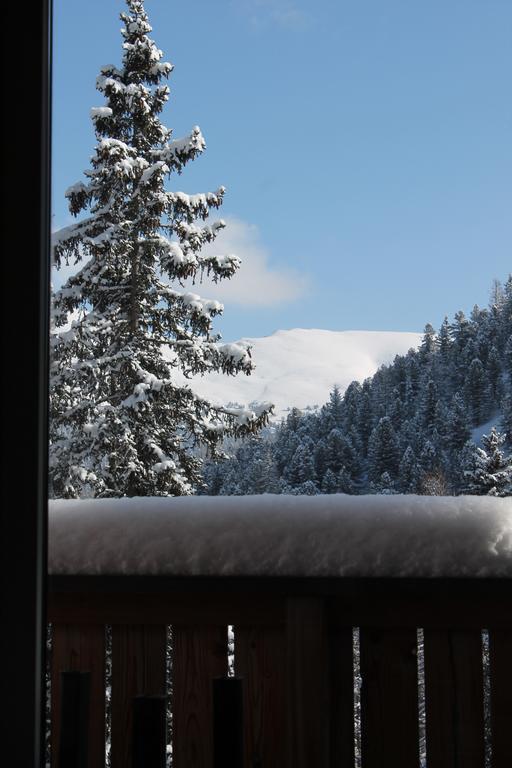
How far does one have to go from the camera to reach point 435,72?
2.18 meters

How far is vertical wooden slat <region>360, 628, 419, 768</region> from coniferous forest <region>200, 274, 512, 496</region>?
778 millimetres

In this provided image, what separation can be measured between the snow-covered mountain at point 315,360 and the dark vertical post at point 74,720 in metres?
1.38

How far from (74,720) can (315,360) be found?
5.37ft

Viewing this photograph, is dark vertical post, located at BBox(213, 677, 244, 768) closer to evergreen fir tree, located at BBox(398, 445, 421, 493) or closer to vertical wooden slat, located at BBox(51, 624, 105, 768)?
vertical wooden slat, located at BBox(51, 624, 105, 768)

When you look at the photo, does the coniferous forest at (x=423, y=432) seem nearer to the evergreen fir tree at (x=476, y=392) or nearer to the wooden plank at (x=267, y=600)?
the evergreen fir tree at (x=476, y=392)

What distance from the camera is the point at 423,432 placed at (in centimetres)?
178

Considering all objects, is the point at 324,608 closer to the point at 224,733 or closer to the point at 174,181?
the point at 224,733

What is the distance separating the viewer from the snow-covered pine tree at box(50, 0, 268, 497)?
4.20 m

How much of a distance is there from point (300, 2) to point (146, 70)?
2316 millimetres

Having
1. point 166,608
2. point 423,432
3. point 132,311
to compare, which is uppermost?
point 132,311

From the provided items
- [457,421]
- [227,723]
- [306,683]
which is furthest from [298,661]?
[457,421]

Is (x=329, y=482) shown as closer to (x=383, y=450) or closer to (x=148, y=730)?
(x=383, y=450)

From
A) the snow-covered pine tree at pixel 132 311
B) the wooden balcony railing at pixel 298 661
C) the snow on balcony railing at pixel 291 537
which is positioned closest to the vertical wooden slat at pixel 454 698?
the wooden balcony railing at pixel 298 661

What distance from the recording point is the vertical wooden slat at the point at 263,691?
91 centimetres
